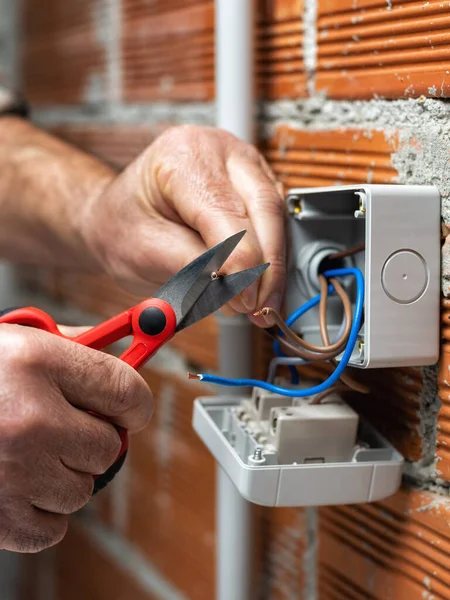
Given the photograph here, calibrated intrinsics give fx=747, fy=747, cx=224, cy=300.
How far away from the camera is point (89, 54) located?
1.16m

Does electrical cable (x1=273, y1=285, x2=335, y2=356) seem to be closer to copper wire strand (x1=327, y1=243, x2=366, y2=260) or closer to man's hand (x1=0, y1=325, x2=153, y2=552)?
copper wire strand (x1=327, y1=243, x2=366, y2=260)

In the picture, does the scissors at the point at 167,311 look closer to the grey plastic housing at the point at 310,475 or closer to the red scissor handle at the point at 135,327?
the red scissor handle at the point at 135,327

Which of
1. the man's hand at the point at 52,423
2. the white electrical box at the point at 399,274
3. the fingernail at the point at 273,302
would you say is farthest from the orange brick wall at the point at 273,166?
the man's hand at the point at 52,423

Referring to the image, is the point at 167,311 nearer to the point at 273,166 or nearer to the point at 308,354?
the point at 308,354

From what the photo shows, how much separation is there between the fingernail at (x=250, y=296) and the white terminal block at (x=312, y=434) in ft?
0.28

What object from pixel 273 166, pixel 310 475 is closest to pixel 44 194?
Result: pixel 273 166

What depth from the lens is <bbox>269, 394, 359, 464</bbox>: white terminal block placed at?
1.85 ft

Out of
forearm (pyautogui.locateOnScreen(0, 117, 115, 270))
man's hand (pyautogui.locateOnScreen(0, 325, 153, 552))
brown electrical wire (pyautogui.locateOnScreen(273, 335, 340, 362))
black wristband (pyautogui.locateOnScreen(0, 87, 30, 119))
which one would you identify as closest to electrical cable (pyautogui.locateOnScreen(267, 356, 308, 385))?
brown electrical wire (pyautogui.locateOnScreen(273, 335, 340, 362))

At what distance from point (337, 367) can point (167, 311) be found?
13 cm

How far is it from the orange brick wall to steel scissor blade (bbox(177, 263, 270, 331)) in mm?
145

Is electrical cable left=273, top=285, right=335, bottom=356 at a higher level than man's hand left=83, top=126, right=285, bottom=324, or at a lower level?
lower

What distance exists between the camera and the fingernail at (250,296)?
0.56 metres

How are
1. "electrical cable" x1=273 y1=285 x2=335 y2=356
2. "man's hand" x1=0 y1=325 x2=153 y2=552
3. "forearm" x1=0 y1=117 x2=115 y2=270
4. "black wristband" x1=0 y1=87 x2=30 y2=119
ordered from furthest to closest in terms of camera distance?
"black wristband" x1=0 y1=87 x2=30 y2=119 < "forearm" x1=0 y1=117 x2=115 y2=270 < "electrical cable" x1=273 y1=285 x2=335 y2=356 < "man's hand" x1=0 y1=325 x2=153 y2=552

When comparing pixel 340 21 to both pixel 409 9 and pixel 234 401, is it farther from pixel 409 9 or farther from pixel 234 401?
pixel 234 401
